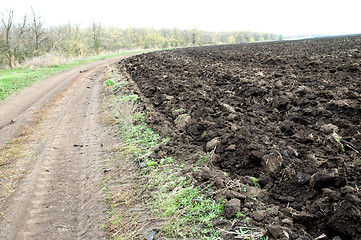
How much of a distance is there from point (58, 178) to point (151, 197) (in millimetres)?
2106

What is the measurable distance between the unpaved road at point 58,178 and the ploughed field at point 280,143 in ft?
5.04

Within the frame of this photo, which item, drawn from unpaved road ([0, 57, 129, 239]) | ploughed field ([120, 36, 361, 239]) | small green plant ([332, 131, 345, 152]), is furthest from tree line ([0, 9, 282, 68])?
small green plant ([332, 131, 345, 152])

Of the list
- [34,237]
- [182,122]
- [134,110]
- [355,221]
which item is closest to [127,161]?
[182,122]

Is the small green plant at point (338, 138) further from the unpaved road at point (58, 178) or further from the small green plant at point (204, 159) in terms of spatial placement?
the unpaved road at point (58, 178)

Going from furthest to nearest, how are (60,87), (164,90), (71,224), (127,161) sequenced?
1. (60,87)
2. (164,90)
3. (127,161)
4. (71,224)

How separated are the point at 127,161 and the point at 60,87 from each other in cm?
1011

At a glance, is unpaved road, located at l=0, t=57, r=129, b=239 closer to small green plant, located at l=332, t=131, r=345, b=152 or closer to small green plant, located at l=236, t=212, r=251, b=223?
small green plant, located at l=236, t=212, r=251, b=223

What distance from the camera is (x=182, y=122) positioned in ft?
19.7

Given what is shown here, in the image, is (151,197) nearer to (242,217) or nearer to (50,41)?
(242,217)

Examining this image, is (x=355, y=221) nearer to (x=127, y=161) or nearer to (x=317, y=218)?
(x=317, y=218)

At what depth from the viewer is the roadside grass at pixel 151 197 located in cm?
316

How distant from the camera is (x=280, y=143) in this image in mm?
4457

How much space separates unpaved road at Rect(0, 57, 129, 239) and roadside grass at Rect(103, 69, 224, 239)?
0.26 metres

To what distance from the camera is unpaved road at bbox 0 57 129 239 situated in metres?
3.62
